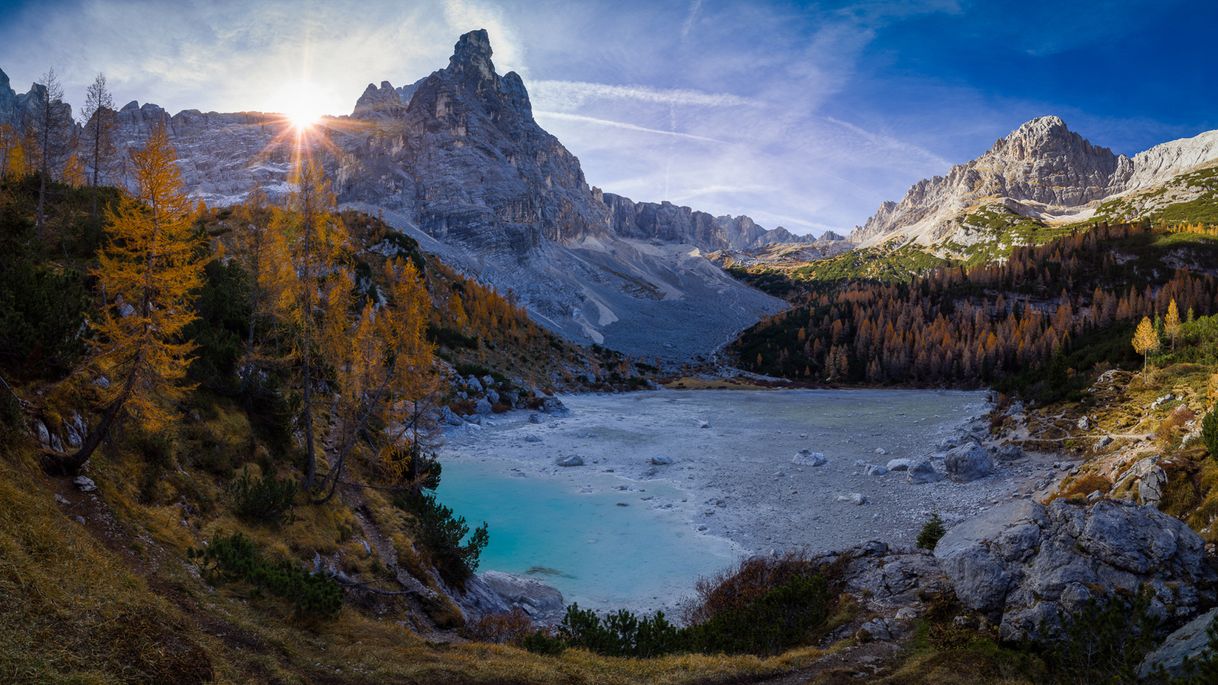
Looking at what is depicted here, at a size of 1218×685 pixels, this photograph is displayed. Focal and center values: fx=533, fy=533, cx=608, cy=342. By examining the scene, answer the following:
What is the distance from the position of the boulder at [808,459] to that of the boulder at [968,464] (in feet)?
25.8

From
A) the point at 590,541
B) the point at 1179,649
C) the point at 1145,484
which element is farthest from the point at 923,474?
the point at 1179,649

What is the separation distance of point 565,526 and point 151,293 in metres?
21.0

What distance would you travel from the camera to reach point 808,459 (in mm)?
38312

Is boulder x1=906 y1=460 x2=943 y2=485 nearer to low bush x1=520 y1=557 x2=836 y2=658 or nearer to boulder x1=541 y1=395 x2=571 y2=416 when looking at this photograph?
low bush x1=520 y1=557 x2=836 y2=658

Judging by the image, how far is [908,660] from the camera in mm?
10656

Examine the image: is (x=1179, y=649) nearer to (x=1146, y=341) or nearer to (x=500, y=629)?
(x=500, y=629)

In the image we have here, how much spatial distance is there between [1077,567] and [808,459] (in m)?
28.5

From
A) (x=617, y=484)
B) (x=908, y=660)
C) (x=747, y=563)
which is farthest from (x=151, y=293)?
(x=617, y=484)

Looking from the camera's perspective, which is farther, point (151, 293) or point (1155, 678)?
point (151, 293)

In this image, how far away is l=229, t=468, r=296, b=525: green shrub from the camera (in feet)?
50.0

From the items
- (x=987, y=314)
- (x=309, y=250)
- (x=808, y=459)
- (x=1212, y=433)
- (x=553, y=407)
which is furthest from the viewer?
(x=987, y=314)

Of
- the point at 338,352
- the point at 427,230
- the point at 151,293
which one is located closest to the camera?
the point at 151,293

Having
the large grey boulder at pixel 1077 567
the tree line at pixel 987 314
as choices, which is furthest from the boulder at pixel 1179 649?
the tree line at pixel 987 314

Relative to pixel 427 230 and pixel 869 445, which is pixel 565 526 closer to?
pixel 869 445
